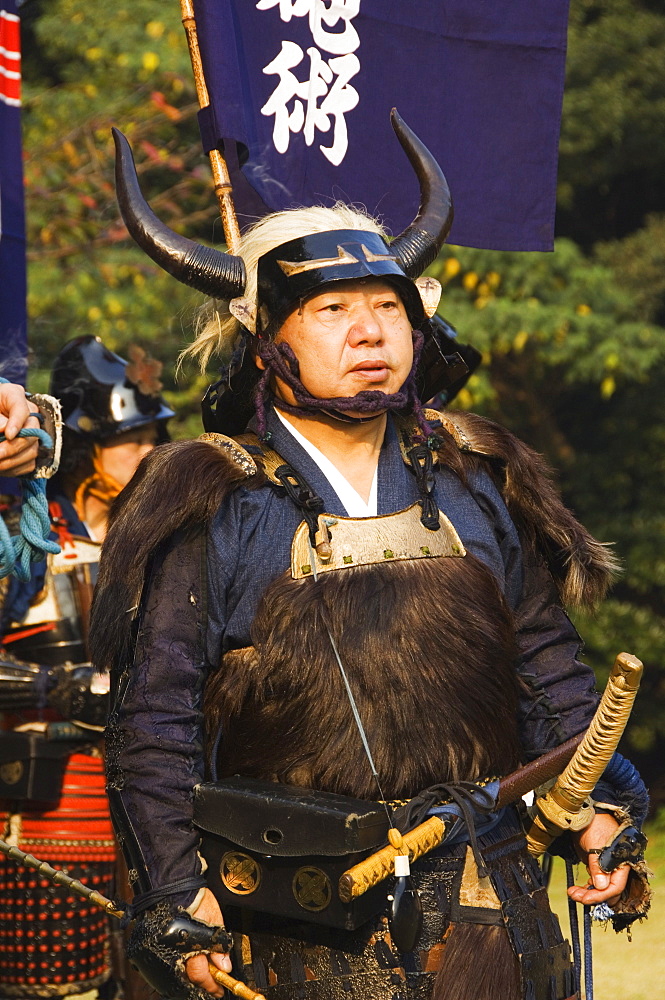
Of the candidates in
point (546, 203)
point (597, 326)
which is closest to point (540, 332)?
point (597, 326)

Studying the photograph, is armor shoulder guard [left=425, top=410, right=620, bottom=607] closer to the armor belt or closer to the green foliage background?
the armor belt

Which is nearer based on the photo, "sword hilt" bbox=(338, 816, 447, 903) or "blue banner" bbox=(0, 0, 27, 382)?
"sword hilt" bbox=(338, 816, 447, 903)

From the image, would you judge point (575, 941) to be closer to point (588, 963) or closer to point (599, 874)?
point (588, 963)

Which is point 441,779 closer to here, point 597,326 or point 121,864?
point 121,864

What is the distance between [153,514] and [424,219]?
0.99 meters

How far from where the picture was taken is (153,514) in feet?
9.11

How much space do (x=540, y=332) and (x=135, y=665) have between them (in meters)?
7.11

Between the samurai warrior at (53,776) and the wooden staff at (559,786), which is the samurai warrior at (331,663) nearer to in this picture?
the wooden staff at (559,786)

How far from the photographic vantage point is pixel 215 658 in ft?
9.26

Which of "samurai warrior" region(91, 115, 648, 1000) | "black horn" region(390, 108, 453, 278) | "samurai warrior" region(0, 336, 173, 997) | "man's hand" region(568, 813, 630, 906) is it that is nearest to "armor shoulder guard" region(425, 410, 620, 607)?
"samurai warrior" region(91, 115, 648, 1000)

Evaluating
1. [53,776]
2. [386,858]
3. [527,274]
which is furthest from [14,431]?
[527,274]

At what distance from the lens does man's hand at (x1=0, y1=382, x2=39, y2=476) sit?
10.6 ft

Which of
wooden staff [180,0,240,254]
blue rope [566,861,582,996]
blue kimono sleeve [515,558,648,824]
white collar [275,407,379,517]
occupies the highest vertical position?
wooden staff [180,0,240,254]

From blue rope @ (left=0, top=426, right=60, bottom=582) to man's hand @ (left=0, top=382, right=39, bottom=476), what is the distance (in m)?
0.09
